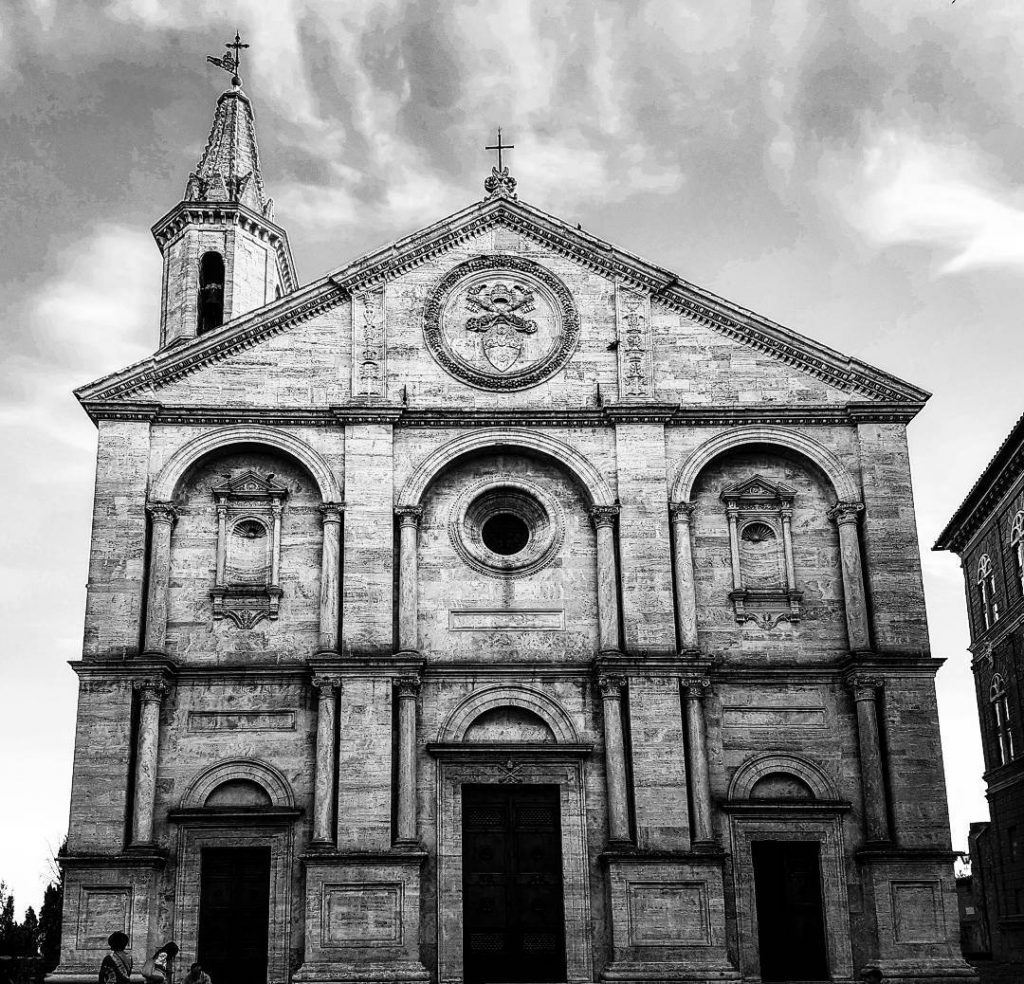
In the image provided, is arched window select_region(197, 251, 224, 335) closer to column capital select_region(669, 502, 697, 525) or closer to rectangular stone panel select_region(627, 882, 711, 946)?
column capital select_region(669, 502, 697, 525)

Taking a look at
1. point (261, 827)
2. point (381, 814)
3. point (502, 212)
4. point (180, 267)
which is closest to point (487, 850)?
point (381, 814)

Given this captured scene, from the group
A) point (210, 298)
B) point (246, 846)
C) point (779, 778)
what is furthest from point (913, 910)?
point (210, 298)

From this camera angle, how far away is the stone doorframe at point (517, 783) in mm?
24703

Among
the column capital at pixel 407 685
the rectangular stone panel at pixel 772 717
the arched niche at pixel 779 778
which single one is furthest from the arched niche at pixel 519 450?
the arched niche at pixel 779 778

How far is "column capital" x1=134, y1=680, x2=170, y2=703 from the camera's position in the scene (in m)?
25.2

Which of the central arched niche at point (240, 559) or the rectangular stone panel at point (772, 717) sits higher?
the central arched niche at point (240, 559)

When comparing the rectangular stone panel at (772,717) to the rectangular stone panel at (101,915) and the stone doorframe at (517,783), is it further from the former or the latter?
the rectangular stone panel at (101,915)

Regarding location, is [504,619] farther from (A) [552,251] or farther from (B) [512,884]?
(A) [552,251]

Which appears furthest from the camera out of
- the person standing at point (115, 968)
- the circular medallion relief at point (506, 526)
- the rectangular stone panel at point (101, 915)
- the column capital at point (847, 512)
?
the column capital at point (847, 512)

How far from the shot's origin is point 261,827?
25156 millimetres

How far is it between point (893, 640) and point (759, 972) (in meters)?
6.69

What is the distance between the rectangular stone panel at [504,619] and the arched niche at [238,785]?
4.41 metres

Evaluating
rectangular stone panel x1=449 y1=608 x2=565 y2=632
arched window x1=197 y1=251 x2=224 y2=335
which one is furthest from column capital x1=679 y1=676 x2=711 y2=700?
arched window x1=197 y1=251 x2=224 y2=335

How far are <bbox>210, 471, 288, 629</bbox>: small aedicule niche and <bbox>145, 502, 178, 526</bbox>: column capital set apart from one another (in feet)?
3.13
